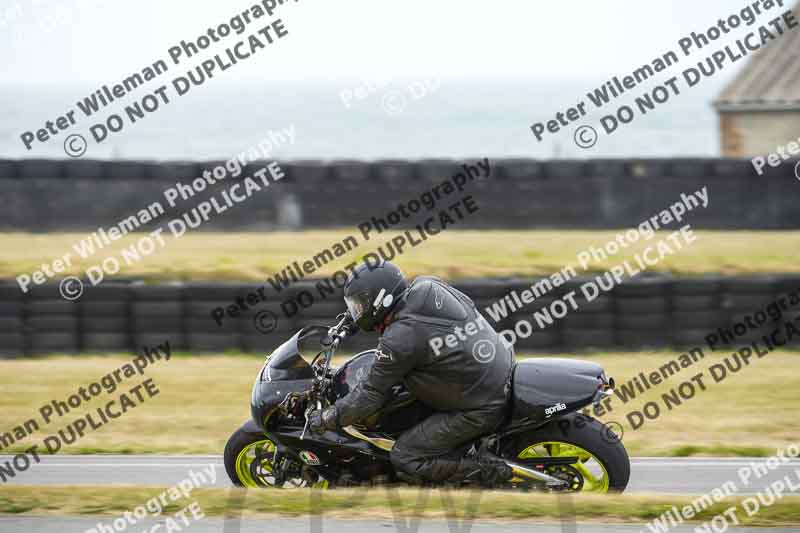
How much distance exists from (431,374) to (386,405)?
1.43 feet

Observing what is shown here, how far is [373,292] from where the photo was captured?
5.95 m

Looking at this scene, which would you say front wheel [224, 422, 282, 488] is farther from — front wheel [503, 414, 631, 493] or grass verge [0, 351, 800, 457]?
grass verge [0, 351, 800, 457]

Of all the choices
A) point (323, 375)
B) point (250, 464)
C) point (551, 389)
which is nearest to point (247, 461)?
point (250, 464)

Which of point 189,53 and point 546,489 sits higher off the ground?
point 189,53

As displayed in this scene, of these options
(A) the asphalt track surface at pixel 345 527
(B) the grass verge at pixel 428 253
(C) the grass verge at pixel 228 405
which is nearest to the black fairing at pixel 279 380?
(A) the asphalt track surface at pixel 345 527

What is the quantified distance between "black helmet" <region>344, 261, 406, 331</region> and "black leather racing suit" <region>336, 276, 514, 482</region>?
0.08 m

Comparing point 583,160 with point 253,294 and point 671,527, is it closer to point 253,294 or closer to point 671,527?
point 253,294

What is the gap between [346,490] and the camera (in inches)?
237

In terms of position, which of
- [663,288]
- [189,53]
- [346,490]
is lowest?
[663,288]

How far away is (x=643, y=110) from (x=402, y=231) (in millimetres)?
4011

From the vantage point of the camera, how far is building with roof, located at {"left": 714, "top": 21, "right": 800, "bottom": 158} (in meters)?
23.5

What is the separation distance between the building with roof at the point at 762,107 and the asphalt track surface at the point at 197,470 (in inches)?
662

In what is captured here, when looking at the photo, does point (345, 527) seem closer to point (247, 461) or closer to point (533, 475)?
point (533, 475)

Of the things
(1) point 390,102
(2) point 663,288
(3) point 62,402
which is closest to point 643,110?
(1) point 390,102
